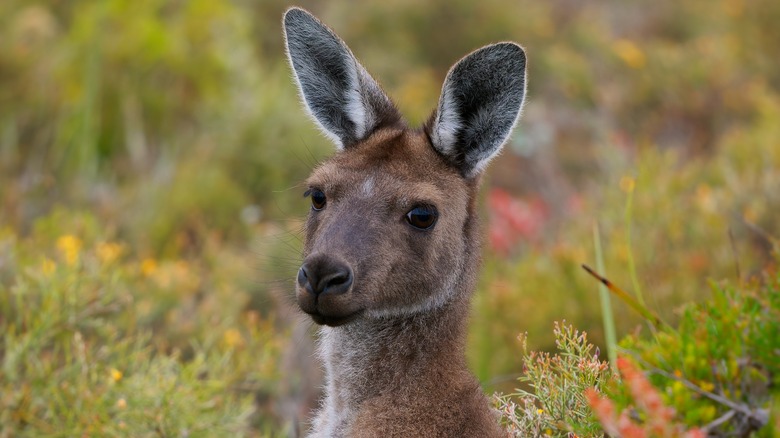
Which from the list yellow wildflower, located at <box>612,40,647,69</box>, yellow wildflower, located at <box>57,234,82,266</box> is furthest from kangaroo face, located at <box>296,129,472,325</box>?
yellow wildflower, located at <box>612,40,647,69</box>

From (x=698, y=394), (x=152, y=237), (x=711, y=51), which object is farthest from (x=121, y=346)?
(x=711, y=51)

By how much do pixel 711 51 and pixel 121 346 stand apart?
387 inches

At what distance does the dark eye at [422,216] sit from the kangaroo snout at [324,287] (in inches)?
16.7

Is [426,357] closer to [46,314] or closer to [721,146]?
[46,314]

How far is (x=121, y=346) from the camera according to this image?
462cm

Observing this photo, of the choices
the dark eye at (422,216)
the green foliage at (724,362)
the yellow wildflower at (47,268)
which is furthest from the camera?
the yellow wildflower at (47,268)

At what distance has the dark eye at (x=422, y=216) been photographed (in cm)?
375

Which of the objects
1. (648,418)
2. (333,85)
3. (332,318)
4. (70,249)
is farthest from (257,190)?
(648,418)

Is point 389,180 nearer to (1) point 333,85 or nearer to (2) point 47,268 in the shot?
(1) point 333,85

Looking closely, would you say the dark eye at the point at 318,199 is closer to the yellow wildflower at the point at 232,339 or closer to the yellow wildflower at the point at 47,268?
the yellow wildflower at the point at 232,339

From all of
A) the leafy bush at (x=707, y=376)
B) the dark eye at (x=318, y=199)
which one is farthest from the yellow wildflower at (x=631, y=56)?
the leafy bush at (x=707, y=376)

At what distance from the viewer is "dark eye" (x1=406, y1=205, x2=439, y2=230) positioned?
3.75 m

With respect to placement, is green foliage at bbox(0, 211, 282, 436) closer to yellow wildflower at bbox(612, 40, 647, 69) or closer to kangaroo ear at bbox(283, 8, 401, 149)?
kangaroo ear at bbox(283, 8, 401, 149)

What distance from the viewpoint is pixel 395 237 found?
3.68m
